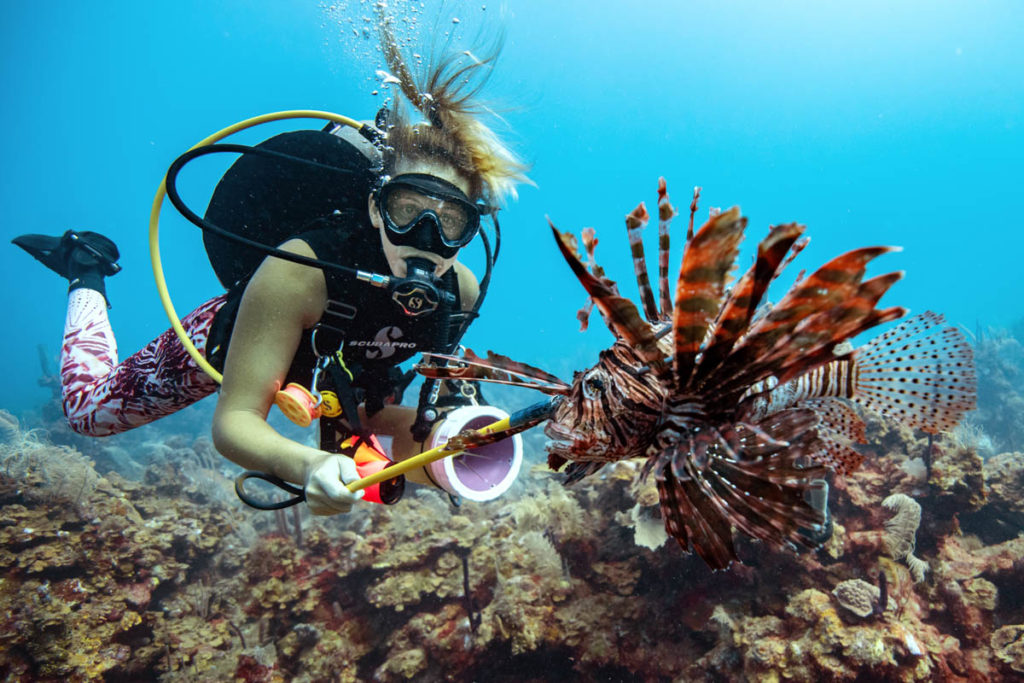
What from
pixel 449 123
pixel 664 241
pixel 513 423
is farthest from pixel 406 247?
pixel 513 423


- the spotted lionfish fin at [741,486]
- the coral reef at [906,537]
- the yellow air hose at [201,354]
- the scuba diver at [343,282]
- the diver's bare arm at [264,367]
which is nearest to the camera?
the spotted lionfish fin at [741,486]

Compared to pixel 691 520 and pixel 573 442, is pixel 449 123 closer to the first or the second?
pixel 573 442

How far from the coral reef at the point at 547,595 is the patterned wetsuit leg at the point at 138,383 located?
241 cm

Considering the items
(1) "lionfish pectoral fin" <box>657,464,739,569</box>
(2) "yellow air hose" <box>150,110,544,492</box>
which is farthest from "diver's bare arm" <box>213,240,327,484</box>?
(1) "lionfish pectoral fin" <box>657,464,739,569</box>

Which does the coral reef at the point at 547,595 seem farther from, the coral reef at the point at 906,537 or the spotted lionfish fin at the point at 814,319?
the spotted lionfish fin at the point at 814,319

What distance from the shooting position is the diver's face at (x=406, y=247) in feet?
9.61

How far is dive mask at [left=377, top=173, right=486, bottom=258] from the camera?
291cm

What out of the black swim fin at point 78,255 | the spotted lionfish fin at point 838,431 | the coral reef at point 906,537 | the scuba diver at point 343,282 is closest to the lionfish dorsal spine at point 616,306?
the spotted lionfish fin at point 838,431

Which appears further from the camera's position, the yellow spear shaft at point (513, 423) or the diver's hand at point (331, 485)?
the diver's hand at point (331, 485)

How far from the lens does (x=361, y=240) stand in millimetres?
3053

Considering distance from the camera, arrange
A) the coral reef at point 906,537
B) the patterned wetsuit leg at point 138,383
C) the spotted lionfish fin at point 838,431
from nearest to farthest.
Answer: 1. the spotted lionfish fin at point 838,431
2. the patterned wetsuit leg at point 138,383
3. the coral reef at point 906,537

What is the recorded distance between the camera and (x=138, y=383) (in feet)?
11.3

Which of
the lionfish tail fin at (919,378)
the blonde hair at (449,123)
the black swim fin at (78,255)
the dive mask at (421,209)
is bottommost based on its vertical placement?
the lionfish tail fin at (919,378)

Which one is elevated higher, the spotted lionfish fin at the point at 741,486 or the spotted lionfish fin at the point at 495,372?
Answer: the spotted lionfish fin at the point at 495,372
